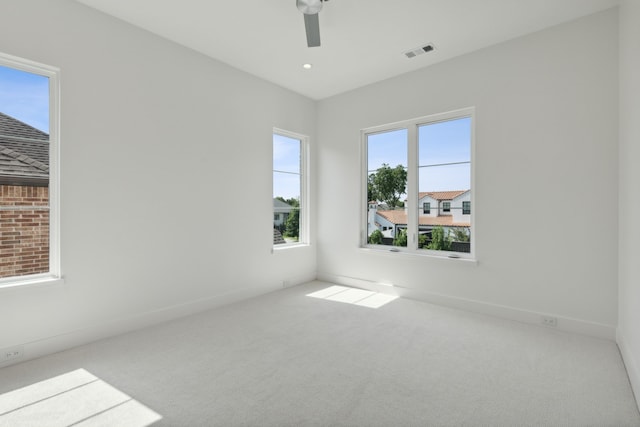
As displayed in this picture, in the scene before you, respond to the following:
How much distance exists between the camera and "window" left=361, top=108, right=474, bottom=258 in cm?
380

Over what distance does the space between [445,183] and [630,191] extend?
1769mm

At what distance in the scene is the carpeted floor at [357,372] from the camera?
1.85 m

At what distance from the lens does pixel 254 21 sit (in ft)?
9.90

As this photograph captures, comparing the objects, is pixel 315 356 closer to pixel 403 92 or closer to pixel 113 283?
pixel 113 283

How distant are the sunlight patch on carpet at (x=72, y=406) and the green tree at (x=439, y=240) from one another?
3.36 metres

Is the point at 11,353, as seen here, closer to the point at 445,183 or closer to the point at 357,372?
the point at 357,372

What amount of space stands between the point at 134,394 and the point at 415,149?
382 centimetres

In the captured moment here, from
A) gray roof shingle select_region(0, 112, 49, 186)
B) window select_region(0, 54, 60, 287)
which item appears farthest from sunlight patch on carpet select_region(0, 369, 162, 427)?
gray roof shingle select_region(0, 112, 49, 186)

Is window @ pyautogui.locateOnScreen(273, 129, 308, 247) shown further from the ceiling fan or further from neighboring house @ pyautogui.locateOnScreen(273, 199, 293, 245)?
the ceiling fan

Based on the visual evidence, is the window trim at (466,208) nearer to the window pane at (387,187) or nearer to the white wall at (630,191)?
the window pane at (387,187)

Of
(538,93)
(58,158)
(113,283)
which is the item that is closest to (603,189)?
(538,93)

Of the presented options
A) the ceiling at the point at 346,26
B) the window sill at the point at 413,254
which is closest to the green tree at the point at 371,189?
the window sill at the point at 413,254

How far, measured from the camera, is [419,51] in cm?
357

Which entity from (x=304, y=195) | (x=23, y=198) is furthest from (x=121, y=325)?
(x=304, y=195)
